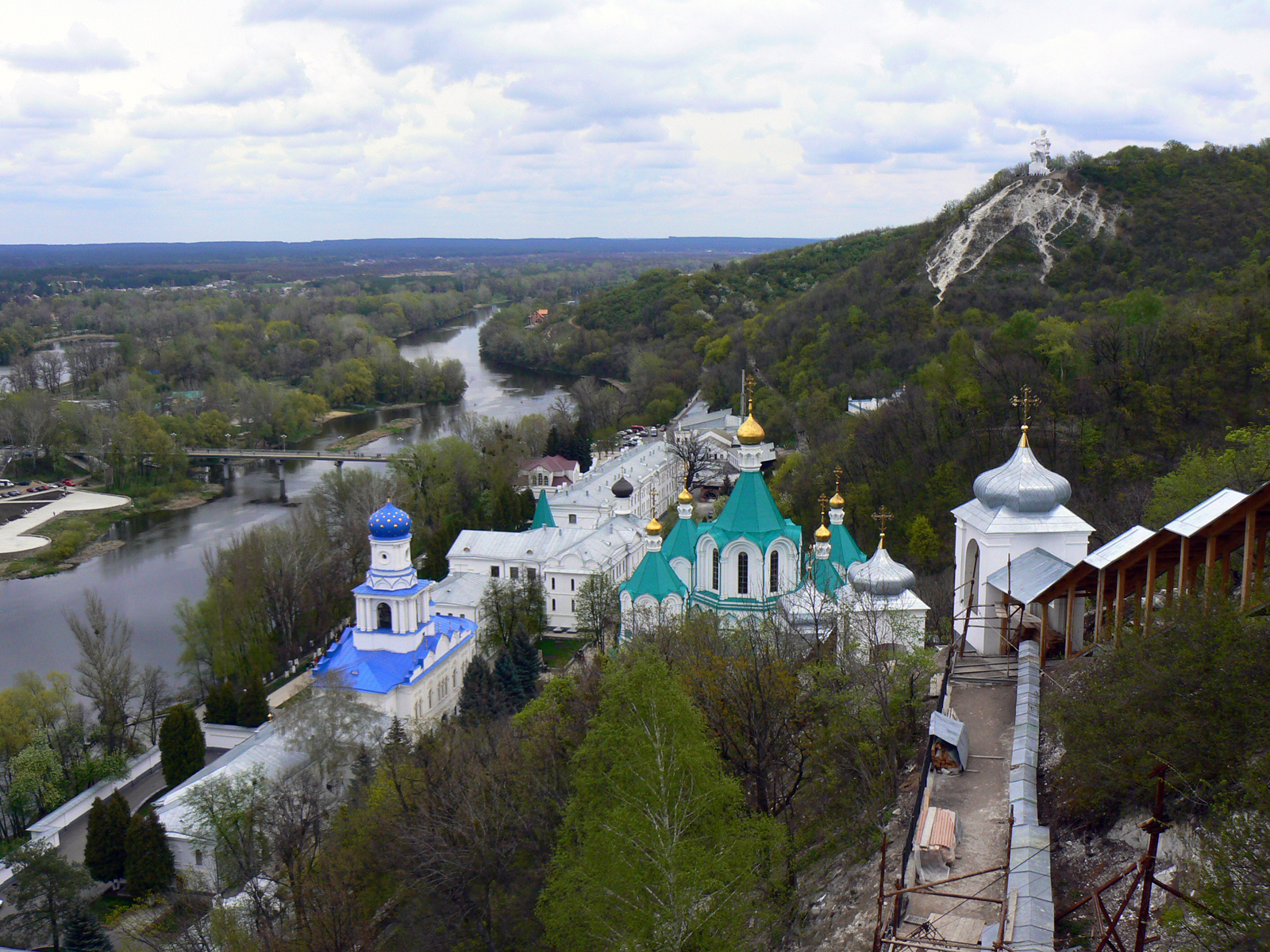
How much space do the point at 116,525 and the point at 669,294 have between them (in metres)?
50.9

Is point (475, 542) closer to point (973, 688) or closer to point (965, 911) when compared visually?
point (973, 688)

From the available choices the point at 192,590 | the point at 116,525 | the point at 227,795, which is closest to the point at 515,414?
the point at 116,525

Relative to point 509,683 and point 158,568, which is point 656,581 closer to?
point 509,683

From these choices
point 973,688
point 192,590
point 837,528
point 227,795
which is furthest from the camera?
point 192,590

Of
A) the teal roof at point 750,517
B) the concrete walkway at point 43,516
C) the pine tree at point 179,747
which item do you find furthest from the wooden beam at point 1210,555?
the concrete walkway at point 43,516

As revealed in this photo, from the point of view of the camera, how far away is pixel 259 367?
77188 mm

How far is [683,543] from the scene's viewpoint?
21.4 metres

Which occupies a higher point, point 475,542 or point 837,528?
point 837,528

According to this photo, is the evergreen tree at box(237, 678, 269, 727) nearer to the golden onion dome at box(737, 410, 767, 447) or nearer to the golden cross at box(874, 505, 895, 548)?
the golden onion dome at box(737, 410, 767, 447)

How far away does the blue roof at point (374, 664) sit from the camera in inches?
791

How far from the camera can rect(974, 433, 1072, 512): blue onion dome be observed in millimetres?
12758

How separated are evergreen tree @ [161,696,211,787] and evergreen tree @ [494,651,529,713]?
525cm

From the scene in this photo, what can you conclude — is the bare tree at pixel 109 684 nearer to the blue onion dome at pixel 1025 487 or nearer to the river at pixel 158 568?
the river at pixel 158 568

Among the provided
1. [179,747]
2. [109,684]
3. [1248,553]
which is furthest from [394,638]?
[1248,553]
